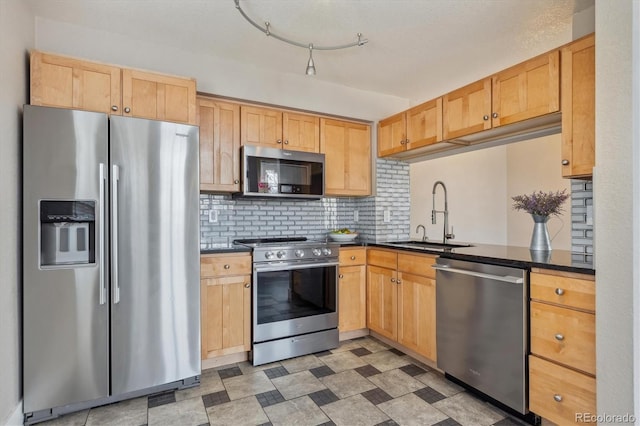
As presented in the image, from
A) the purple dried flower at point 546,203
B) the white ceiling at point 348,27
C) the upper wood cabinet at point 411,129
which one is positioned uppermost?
the white ceiling at point 348,27

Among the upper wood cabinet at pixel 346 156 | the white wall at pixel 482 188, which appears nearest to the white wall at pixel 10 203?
the upper wood cabinet at pixel 346 156

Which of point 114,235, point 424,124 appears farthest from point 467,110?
point 114,235

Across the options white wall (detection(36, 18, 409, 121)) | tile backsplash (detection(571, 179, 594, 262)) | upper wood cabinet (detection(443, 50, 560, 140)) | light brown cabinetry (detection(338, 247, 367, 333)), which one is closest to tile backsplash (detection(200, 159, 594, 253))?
light brown cabinetry (detection(338, 247, 367, 333))

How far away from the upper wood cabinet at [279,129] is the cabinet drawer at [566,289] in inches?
88.4

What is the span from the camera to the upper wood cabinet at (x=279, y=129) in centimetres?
312

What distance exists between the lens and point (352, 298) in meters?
3.36

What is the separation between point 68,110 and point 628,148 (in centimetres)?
299

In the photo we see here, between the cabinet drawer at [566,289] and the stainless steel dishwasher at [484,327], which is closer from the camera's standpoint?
the cabinet drawer at [566,289]

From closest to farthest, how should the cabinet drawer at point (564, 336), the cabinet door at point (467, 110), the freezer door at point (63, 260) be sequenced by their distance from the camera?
the cabinet drawer at point (564, 336), the freezer door at point (63, 260), the cabinet door at point (467, 110)

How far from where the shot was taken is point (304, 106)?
334 centimetres

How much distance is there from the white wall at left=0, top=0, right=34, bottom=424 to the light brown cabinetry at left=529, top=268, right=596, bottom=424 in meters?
2.93

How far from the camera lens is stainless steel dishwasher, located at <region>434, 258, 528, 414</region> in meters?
2.01

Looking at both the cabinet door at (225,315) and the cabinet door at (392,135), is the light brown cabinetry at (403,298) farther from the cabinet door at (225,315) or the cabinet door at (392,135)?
the cabinet door at (225,315)

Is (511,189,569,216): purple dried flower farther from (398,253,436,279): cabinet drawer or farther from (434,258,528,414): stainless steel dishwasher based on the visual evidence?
(398,253,436,279): cabinet drawer
